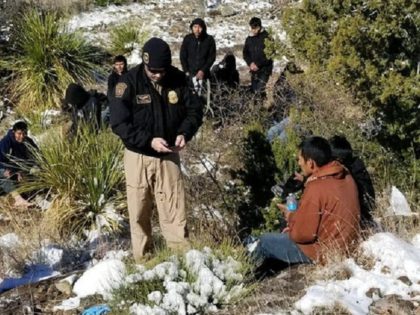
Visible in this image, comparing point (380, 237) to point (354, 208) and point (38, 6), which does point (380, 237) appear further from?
point (38, 6)

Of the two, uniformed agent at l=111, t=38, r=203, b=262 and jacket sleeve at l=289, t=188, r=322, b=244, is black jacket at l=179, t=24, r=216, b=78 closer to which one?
uniformed agent at l=111, t=38, r=203, b=262

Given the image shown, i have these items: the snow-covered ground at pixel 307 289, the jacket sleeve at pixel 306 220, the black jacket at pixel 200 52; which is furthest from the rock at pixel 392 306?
the black jacket at pixel 200 52

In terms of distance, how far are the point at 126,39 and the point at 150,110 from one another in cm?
808

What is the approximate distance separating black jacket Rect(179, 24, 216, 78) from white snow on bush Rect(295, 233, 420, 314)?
5105 mm

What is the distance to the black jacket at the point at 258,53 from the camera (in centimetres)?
925

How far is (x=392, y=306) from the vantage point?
3809 millimetres

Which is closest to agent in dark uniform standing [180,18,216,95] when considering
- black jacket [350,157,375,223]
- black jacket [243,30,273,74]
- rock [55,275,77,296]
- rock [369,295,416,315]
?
black jacket [243,30,273,74]

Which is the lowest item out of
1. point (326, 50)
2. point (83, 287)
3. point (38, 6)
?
point (83, 287)

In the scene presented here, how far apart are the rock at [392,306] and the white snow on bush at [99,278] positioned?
1639 mm

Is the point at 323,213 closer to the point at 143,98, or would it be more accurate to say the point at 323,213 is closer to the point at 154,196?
the point at 154,196

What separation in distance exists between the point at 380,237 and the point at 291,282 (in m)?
0.66

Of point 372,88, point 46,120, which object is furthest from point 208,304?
point 46,120

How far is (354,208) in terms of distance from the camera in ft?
14.9

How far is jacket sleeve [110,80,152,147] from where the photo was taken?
475cm
